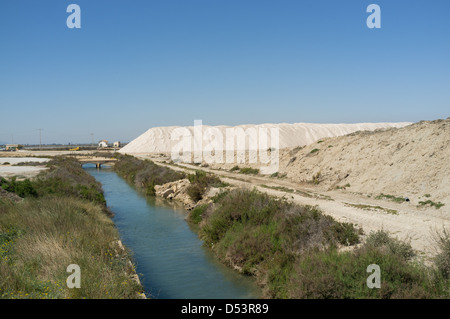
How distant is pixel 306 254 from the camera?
28.7 ft

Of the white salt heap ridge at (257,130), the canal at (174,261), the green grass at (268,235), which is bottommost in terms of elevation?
the canal at (174,261)

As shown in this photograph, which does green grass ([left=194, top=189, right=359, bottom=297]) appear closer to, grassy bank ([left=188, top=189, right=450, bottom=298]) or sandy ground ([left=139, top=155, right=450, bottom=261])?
grassy bank ([left=188, top=189, right=450, bottom=298])

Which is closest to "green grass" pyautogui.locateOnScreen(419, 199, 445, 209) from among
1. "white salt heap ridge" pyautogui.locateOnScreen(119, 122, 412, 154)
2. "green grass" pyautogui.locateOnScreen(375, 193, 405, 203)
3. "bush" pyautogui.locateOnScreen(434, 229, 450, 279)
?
"green grass" pyautogui.locateOnScreen(375, 193, 405, 203)

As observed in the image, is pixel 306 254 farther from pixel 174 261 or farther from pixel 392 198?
pixel 392 198

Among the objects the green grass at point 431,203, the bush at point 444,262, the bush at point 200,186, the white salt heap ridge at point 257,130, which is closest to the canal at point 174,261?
the bush at point 200,186

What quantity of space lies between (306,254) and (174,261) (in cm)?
523

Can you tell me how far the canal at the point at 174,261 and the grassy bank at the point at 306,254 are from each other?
56 centimetres

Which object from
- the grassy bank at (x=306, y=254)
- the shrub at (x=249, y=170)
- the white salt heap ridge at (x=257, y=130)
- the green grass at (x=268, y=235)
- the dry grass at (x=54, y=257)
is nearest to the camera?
the dry grass at (x=54, y=257)

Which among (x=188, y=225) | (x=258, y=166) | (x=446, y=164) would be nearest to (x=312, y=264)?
(x=188, y=225)

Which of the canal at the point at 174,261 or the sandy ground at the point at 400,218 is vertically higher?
the sandy ground at the point at 400,218

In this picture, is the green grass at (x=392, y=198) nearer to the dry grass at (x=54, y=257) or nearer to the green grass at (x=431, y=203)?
the green grass at (x=431, y=203)

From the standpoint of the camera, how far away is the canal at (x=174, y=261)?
30.9ft

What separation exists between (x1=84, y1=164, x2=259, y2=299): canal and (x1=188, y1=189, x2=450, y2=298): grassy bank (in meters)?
0.56
